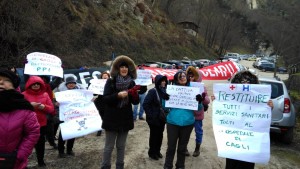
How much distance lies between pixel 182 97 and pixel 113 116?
46.7 inches

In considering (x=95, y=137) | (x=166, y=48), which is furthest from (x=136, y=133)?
(x=166, y=48)

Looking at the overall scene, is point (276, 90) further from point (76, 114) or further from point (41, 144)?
point (41, 144)

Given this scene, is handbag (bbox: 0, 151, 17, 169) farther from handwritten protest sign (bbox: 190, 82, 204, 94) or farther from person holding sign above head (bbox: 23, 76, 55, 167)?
handwritten protest sign (bbox: 190, 82, 204, 94)

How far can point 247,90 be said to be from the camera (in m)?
4.36

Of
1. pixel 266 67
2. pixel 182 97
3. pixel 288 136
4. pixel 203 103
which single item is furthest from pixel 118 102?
pixel 266 67

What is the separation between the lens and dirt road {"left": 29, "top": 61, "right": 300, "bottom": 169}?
6.01 meters

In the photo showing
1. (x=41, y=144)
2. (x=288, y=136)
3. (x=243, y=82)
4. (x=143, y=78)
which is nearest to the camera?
(x=243, y=82)

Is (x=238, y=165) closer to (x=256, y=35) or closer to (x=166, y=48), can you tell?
(x=166, y=48)

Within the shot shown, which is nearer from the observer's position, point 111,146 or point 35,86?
point 111,146

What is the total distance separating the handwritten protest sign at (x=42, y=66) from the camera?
721 centimetres

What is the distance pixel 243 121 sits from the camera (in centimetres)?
436

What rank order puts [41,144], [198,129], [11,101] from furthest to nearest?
[198,129]
[41,144]
[11,101]

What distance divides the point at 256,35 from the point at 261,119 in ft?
410

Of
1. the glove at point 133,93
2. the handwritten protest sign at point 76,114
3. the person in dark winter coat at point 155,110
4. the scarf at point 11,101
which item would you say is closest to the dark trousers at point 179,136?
the glove at point 133,93
